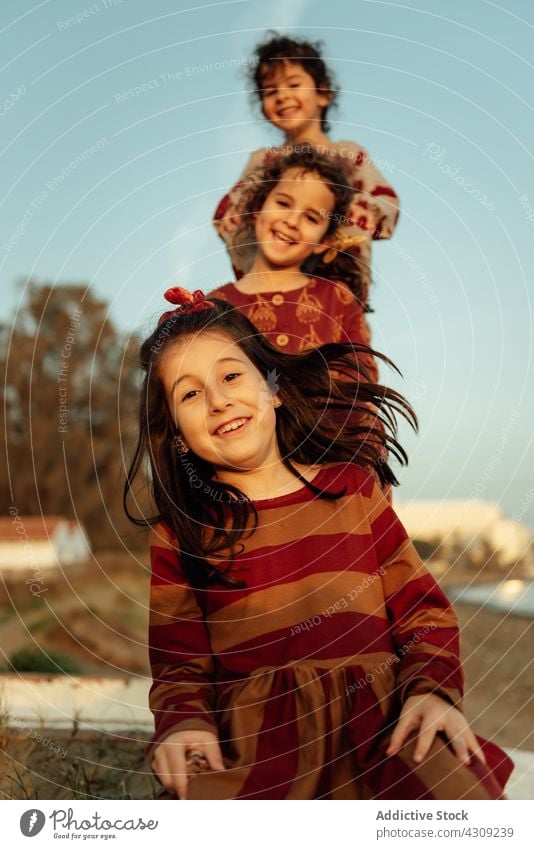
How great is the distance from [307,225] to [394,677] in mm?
1578

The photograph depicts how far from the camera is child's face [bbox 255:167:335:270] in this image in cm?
324

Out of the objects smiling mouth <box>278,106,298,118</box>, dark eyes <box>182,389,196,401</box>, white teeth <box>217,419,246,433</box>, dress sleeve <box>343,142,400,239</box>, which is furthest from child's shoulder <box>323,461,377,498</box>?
smiling mouth <box>278,106,298,118</box>

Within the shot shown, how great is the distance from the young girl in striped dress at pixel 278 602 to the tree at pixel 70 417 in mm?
11303

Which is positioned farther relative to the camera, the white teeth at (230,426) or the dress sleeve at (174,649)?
the white teeth at (230,426)

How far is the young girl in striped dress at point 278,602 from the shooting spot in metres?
2.14

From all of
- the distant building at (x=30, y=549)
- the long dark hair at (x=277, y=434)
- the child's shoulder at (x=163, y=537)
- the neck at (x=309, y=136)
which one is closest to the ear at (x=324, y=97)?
the neck at (x=309, y=136)

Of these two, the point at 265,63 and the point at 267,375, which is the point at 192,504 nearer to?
the point at 267,375

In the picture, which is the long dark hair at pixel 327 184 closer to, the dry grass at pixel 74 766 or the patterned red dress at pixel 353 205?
the patterned red dress at pixel 353 205

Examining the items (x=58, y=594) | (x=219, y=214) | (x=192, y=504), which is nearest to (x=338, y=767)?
(x=192, y=504)

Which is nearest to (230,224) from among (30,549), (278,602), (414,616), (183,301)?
(183,301)

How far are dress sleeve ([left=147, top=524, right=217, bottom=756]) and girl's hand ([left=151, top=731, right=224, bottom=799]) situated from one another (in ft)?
0.12

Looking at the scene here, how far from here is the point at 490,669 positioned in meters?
5.20

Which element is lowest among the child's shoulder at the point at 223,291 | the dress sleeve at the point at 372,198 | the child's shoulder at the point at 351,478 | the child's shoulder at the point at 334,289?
the child's shoulder at the point at 351,478

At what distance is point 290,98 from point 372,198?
505 mm
